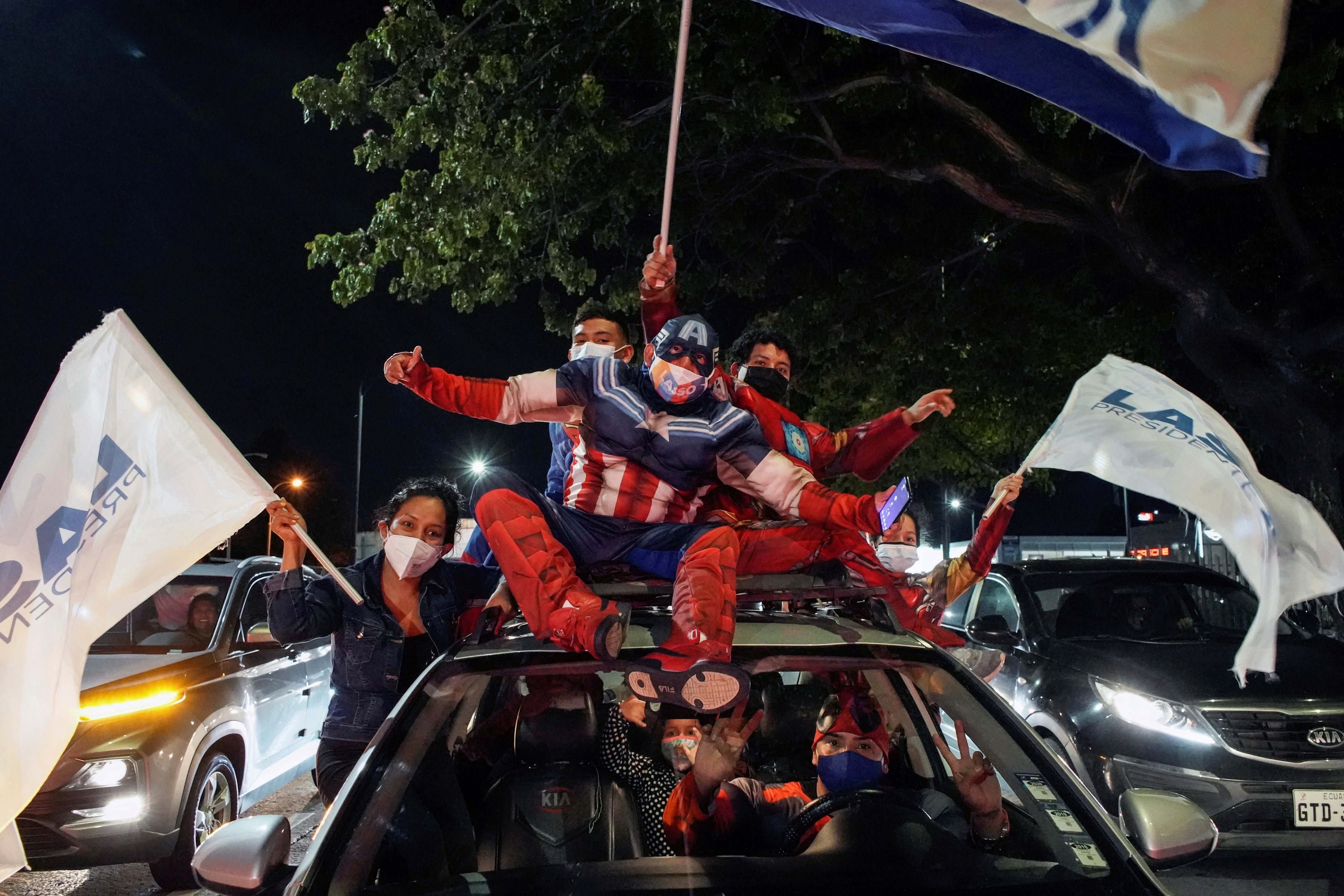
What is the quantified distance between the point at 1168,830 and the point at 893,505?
124 cm

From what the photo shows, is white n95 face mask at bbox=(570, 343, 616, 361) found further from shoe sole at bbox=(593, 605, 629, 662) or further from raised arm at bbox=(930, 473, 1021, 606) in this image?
shoe sole at bbox=(593, 605, 629, 662)

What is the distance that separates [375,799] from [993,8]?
2916 millimetres

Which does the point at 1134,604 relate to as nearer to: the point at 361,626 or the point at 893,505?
the point at 893,505

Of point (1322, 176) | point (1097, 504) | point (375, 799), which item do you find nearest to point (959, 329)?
point (1322, 176)

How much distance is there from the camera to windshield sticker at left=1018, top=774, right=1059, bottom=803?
2562mm

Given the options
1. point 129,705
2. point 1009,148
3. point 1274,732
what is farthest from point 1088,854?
point 1009,148

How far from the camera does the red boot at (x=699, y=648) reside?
2.55 m

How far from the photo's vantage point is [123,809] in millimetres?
5109

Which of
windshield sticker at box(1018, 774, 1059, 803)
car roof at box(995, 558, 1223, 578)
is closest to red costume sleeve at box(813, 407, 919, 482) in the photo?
windshield sticker at box(1018, 774, 1059, 803)

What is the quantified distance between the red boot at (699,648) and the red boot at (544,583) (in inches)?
5.4

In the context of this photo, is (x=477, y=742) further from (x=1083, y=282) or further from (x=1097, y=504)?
(x=1097, y=504)

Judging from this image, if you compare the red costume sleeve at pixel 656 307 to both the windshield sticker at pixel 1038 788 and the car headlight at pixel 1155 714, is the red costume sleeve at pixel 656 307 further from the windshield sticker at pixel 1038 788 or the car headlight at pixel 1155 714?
the car headlight at pixel 1155 714

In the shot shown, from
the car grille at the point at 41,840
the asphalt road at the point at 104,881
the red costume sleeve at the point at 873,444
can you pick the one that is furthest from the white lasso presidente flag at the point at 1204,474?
the car grille at the point at 41,840

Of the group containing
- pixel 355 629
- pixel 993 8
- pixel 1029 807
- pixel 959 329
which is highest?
pixel 959 329
